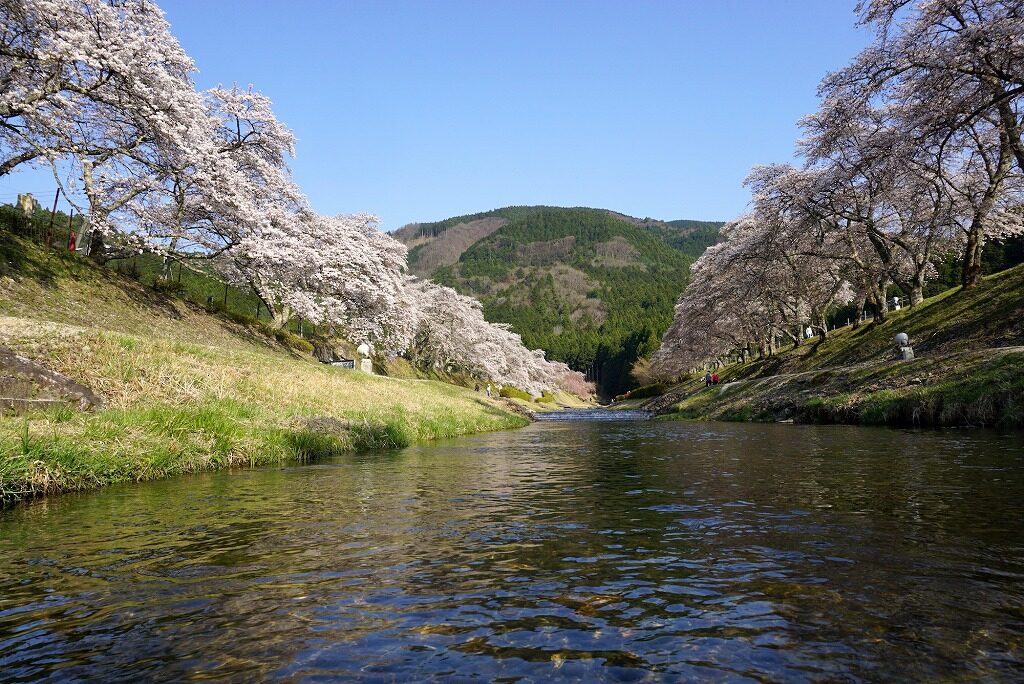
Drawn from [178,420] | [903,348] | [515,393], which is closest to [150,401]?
[178,420]

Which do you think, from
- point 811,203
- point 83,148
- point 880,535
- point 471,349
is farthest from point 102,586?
point 471,349

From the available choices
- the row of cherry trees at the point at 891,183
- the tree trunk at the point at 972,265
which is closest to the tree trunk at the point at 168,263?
the row of cherry trees at the point at 891,183

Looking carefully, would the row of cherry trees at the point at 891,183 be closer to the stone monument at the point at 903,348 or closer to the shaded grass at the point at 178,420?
the stone monument at the point at 903,348

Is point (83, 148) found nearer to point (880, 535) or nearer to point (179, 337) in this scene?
point (179, 337)

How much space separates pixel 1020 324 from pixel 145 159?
38.6m

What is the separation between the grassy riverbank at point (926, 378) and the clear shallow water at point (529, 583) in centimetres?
1278

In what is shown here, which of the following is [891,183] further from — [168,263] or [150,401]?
[168,263]

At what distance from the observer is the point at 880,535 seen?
6410 mm

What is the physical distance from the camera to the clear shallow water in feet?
12.2

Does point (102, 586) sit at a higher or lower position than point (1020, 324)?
lower

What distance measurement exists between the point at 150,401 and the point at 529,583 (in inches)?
549

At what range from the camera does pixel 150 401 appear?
15547 mm

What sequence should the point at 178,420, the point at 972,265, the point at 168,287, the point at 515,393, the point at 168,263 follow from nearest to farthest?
the point at 178,420 → the point at 972,265 → the point at 168,287 → the point at 168,263 → the point at 515,393

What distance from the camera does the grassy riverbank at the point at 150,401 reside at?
11.1 m
